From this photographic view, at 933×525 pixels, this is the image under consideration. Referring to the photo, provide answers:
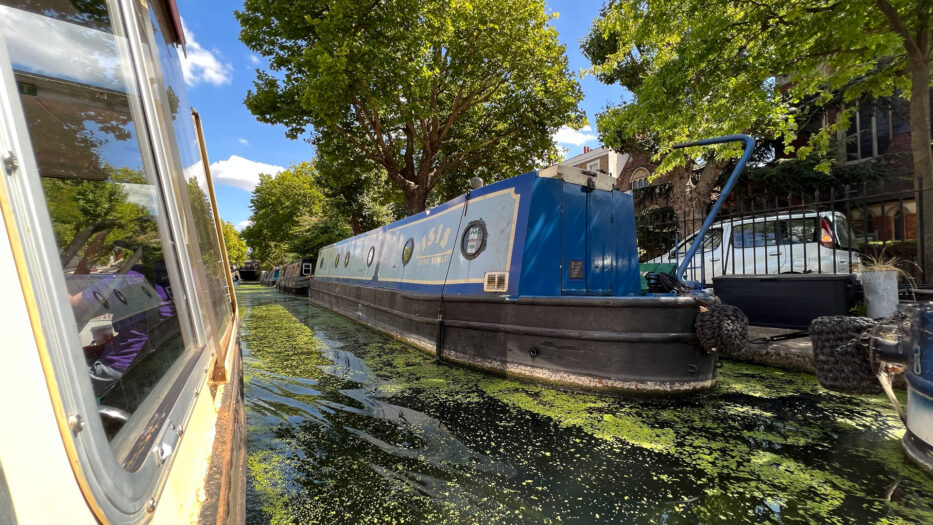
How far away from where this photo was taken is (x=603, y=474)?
2.48 m

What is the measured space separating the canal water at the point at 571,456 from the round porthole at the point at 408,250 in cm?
300

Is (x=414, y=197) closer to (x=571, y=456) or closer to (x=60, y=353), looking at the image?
(x=571, y=456)

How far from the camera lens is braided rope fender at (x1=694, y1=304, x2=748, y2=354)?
347 centimetres

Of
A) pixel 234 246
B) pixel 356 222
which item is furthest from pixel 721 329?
pixel 234 246

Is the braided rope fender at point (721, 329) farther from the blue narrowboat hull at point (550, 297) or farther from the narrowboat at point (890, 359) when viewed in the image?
the narrowboat at point (890, 359)

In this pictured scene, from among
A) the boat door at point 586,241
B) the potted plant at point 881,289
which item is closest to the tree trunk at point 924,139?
the potted plant at point 881,289

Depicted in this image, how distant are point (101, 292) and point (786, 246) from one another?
8.66 metres

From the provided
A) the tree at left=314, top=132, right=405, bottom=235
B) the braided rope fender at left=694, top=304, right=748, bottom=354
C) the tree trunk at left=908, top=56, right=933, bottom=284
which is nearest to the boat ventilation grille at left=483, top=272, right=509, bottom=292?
the braided rope fender at left=694, top=304, right=748, bottom=354

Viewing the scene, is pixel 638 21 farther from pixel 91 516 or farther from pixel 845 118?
pixel 91 516

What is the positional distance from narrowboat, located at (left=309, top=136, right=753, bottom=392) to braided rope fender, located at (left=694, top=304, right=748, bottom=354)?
6 cm

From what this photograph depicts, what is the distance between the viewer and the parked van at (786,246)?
19.7ft

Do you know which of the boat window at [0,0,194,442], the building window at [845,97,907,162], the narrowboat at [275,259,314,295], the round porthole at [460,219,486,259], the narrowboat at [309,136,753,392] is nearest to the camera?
the boat window at [0,0,194,442]

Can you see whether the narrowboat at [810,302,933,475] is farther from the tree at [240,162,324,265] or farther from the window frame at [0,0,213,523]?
the tree at [240,162,324,265]

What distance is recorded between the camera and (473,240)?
207 inches
